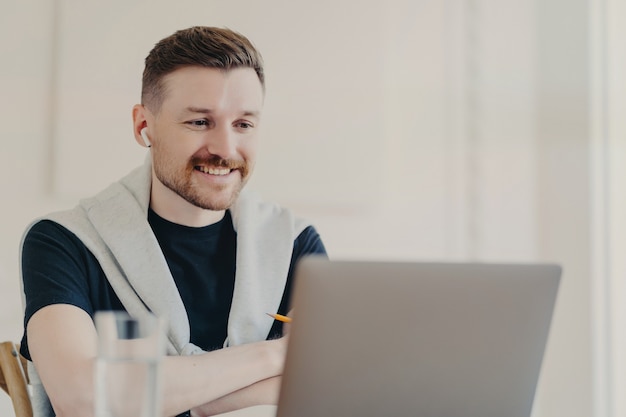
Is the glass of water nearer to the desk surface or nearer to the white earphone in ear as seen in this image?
the desk surface

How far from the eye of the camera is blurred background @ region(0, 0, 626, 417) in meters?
2.57

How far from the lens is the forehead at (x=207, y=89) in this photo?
2047 mm

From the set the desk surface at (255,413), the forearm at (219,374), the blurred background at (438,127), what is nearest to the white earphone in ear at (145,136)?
the blurred background at (438,127)

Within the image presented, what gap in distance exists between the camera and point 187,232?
2016mm

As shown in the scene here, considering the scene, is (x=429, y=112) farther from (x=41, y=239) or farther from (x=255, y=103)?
(x=41, y=239)

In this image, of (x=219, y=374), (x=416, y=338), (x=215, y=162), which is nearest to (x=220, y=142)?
(x=215, y=162)

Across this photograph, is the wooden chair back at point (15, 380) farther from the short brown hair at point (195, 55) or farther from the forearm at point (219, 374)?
the short brown hair at point (195, 55)

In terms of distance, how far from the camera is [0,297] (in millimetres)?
2369

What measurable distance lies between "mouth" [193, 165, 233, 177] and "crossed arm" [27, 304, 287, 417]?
538 mm

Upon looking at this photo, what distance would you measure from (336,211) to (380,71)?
1.64 feet

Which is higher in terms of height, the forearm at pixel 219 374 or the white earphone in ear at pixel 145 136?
the white earphone in ear at pixel 145 136

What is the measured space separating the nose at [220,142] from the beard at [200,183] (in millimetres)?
15

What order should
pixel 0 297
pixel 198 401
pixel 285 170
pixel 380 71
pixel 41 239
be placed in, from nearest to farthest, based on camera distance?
pixel 198 401 < pixel 41 239 < pixel 0 297 < pixel 285 170 < pixel 380 71

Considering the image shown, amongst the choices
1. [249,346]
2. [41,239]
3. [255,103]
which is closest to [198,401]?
[249,346]
